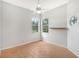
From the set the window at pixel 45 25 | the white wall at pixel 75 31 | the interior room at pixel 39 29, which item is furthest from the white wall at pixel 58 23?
the white wall at pixel 75 31

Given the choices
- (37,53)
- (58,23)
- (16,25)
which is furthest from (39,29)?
(37,53)

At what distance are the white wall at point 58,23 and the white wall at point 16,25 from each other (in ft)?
5.25

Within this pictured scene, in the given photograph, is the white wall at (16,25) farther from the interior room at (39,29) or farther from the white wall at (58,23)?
the white wall at (58,23)

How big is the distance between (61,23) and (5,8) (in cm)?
354

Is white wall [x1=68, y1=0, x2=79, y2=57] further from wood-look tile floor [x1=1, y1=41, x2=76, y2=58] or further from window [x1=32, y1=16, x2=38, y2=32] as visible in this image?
window [x1=32, y1=16, x2=38, y2=32]

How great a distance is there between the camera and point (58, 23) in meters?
5.36

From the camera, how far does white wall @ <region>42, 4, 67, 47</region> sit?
4.86m

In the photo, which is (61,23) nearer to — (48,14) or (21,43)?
(48,14)

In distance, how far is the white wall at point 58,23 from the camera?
15.9ft

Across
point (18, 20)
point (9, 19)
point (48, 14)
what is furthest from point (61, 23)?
point (9, 19)

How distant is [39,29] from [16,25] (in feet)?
8.81

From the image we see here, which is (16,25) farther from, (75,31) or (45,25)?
(75,31)

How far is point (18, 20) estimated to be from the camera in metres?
4.97

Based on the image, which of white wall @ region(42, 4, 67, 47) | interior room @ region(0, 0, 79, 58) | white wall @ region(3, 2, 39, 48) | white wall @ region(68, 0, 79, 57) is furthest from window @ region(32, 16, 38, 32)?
white wall @ region(68, 0, 79, 57)
